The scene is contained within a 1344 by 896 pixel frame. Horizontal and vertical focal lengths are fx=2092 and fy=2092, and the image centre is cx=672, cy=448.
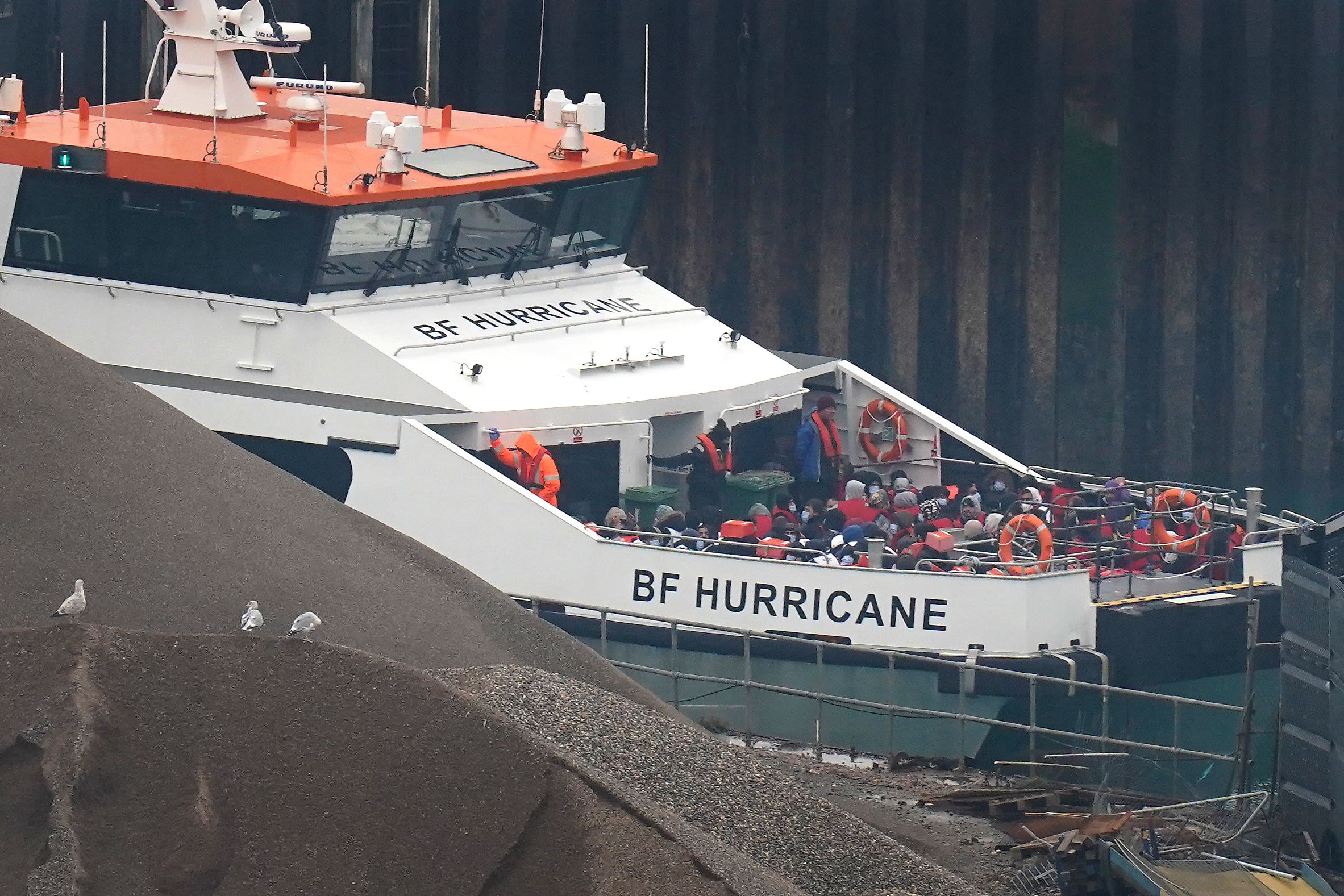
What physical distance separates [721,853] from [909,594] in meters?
4.06

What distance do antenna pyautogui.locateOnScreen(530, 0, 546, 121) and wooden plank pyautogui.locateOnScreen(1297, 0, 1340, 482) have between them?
7230mm

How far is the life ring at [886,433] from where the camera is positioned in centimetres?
1569

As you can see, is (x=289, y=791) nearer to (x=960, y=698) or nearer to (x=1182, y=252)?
(x=960, y=698)

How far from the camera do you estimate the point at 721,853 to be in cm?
889

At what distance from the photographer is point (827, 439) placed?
15344 mm

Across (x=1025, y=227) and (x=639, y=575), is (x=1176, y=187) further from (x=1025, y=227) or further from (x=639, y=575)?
(x=639, y=575)

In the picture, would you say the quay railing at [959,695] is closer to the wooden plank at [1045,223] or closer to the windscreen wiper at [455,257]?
the windscreen wiper at [455,257]

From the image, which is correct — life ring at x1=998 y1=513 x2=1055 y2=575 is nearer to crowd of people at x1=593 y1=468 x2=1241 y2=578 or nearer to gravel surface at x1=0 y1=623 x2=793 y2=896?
crowd of people at x1=593 y1=468 x2=1241 y2=578

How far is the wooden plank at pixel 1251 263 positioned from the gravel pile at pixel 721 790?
11164 mm

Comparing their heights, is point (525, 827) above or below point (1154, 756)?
above

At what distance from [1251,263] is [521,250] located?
317 inches

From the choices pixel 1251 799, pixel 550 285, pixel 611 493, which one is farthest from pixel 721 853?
pixel 550 285

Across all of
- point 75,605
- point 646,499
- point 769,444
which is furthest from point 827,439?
point 75,605

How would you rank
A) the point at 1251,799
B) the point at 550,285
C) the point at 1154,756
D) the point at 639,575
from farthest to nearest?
the point at 550,285, the point at 639,575, the point at 1154,756, the point at 1251,799
